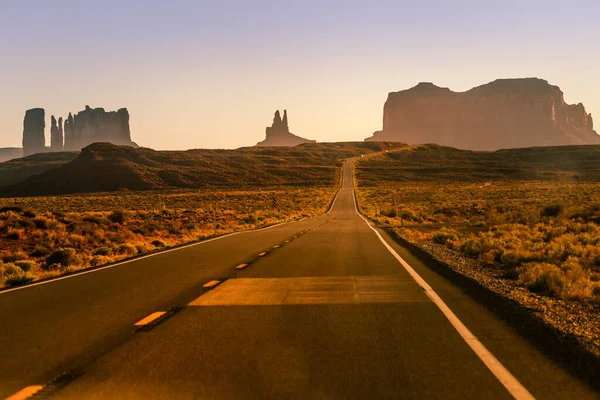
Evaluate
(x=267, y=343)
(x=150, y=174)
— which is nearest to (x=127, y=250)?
(x=267, y=343)

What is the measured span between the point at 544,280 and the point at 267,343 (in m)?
6.81

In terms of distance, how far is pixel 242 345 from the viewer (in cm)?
630

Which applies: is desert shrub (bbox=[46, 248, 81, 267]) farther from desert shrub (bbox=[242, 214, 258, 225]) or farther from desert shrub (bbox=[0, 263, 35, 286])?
desert shrub (bbox=[242, 214, 258, 225])

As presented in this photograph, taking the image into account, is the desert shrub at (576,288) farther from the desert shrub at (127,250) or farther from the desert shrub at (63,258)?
the desert shrub at (127,250)

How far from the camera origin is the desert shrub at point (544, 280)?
34.1ft

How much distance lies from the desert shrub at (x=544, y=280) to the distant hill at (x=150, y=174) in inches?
4830

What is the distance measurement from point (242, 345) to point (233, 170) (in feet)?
511

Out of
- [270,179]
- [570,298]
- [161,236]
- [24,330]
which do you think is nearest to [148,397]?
[24,330]

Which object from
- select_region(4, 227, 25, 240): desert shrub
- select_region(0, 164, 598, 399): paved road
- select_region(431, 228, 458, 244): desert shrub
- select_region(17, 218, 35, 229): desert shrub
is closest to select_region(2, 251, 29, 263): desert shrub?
select_region(4, 227, 25, 240): desert shrub

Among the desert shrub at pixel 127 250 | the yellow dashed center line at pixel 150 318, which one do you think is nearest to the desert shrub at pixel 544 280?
the yellow dashed center line at pixel 150 318

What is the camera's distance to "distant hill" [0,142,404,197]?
130513 mm

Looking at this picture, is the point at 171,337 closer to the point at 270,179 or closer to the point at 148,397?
the point at 148,397

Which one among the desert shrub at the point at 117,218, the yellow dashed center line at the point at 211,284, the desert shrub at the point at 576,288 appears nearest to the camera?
the desert shrub at the point at 576,288

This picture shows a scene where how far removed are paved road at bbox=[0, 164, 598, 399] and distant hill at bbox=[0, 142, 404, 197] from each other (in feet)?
402
